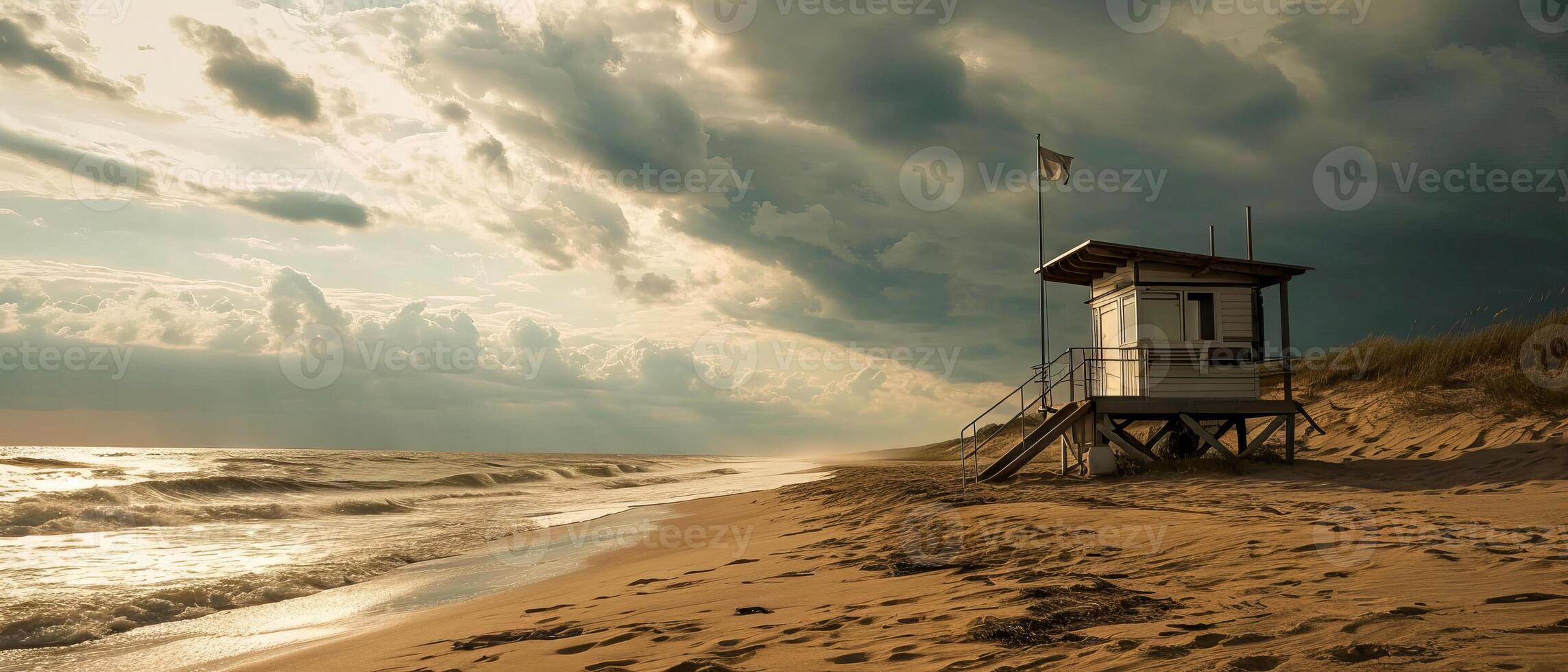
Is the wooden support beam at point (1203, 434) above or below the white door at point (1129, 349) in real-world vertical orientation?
below

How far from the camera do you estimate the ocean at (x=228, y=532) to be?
858 cm

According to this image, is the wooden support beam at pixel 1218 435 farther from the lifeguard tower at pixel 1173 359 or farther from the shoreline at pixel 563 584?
the shoreline at pixel 563 584

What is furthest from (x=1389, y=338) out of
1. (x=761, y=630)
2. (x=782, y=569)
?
(x=761, y=630)

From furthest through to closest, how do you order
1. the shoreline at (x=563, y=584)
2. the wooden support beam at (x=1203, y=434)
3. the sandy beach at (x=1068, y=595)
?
the wooden support beam at (x=1203, y=434) < the shoreline at (x=563, y=584) < the sandy beach at (x=1068, y=595)

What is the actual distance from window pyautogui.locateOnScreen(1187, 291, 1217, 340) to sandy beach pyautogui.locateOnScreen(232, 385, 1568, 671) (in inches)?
230

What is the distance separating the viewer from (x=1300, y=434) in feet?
71.8

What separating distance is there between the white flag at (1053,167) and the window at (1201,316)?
5.00 m

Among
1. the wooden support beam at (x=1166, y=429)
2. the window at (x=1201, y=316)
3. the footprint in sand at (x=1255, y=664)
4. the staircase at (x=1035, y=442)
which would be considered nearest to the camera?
the footprint in sand at (x=1255, y=664)

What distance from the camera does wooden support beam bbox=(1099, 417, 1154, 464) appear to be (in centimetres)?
1698

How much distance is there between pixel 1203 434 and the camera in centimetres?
1712

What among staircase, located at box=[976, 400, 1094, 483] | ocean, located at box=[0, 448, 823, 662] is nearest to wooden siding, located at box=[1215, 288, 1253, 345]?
staircase, located at box=[976, 400, 1094, 483]

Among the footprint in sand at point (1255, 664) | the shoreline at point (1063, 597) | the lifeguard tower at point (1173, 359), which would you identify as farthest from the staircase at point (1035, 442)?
the footprint in sand at point (1255, 664)

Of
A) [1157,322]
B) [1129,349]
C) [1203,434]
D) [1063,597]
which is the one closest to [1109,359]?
[1129,349]

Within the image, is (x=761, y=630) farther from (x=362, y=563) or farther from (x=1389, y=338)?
(x=1389, y=338)
